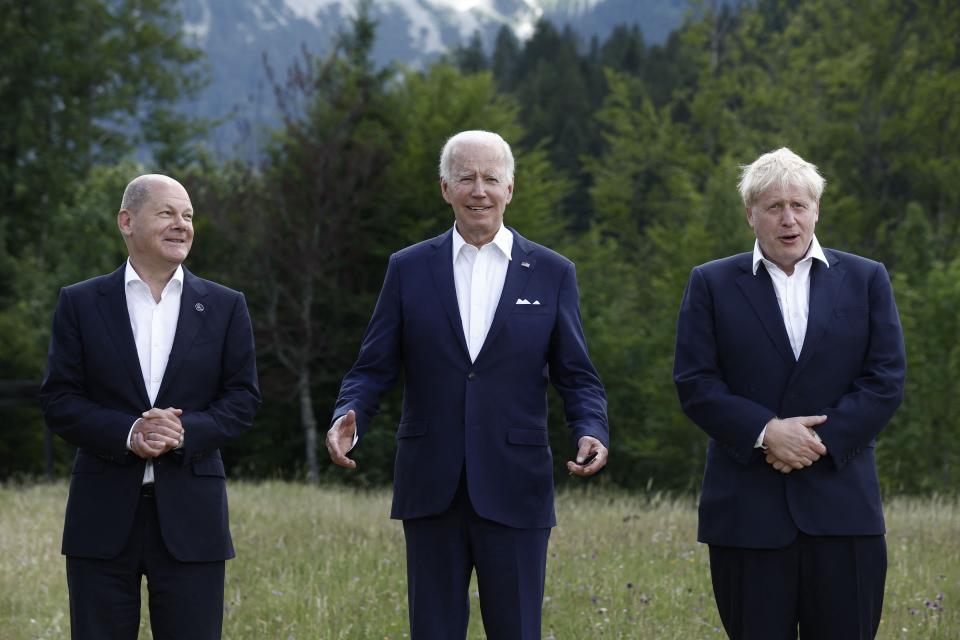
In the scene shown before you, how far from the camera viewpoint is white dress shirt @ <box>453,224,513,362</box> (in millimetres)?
4395

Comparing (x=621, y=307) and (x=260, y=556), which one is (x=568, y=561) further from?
(x=621, y=307)

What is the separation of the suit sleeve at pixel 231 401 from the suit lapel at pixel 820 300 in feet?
6.49

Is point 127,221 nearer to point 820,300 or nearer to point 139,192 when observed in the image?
point 139,192

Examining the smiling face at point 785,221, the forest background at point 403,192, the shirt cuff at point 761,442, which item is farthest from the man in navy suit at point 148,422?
the forest background at point 403,192

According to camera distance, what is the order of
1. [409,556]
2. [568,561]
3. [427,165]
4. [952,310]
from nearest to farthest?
[409,556]
[568,561]
[952,310]
[427,165]

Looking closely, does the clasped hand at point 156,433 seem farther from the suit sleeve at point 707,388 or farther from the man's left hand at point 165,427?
the suit sleeve at point 707,388

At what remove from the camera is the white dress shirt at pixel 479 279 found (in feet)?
14.4

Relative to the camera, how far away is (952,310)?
23.1m

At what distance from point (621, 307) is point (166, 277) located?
23.7 metres

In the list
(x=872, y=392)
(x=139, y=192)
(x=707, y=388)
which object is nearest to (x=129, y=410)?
(x=139, y=192)

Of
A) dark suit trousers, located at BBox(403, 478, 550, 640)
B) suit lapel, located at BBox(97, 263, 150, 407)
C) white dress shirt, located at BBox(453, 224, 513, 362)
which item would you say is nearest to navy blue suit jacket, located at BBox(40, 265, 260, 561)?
suit lapel, located at BBox(97, 263, 150, 407)

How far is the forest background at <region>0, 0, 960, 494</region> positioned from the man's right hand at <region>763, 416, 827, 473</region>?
40.7ft

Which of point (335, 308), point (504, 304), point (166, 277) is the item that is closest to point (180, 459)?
point (166, 277)

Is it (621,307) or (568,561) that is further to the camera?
(621,307)
